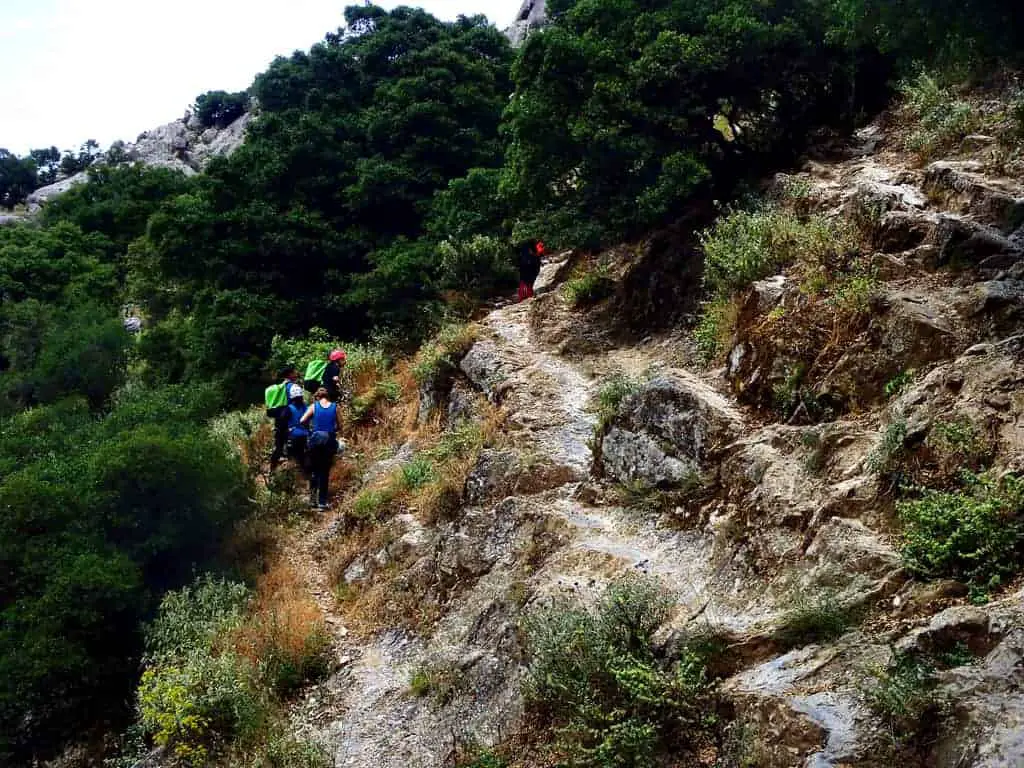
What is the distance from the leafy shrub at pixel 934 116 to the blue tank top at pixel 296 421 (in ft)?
30.8

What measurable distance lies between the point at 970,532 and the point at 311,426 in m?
9.33

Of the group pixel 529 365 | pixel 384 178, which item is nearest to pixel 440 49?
pixel 384 178

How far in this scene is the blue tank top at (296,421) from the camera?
12812 millimetres

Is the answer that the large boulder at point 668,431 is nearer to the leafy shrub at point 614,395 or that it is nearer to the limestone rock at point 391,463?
the leafy shrub at point 614,395

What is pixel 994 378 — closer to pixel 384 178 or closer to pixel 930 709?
pixel 930 709

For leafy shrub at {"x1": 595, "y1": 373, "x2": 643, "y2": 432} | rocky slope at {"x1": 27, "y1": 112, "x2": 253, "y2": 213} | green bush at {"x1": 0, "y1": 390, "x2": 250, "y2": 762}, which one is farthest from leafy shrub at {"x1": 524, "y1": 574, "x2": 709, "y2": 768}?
rocky slope at {"x1": 27, "y1": 112, "x2": 253, "y2": 213}

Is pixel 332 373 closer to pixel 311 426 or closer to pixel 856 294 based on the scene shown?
pixel 311 426

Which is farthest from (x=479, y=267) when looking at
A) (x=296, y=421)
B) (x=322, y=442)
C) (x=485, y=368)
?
(x=322, y=442)

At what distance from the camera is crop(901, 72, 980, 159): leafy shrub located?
10992mm

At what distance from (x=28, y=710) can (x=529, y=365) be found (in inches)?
292

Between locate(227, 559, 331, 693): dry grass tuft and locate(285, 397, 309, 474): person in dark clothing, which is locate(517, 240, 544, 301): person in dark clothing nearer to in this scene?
locate(285, 397, 309, 474): person in dark clothing

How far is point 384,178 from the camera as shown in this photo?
66.1 feet

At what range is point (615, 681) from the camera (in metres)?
6.38

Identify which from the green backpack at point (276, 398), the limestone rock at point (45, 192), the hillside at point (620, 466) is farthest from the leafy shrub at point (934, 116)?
the limestone rock at point (45, 192)
